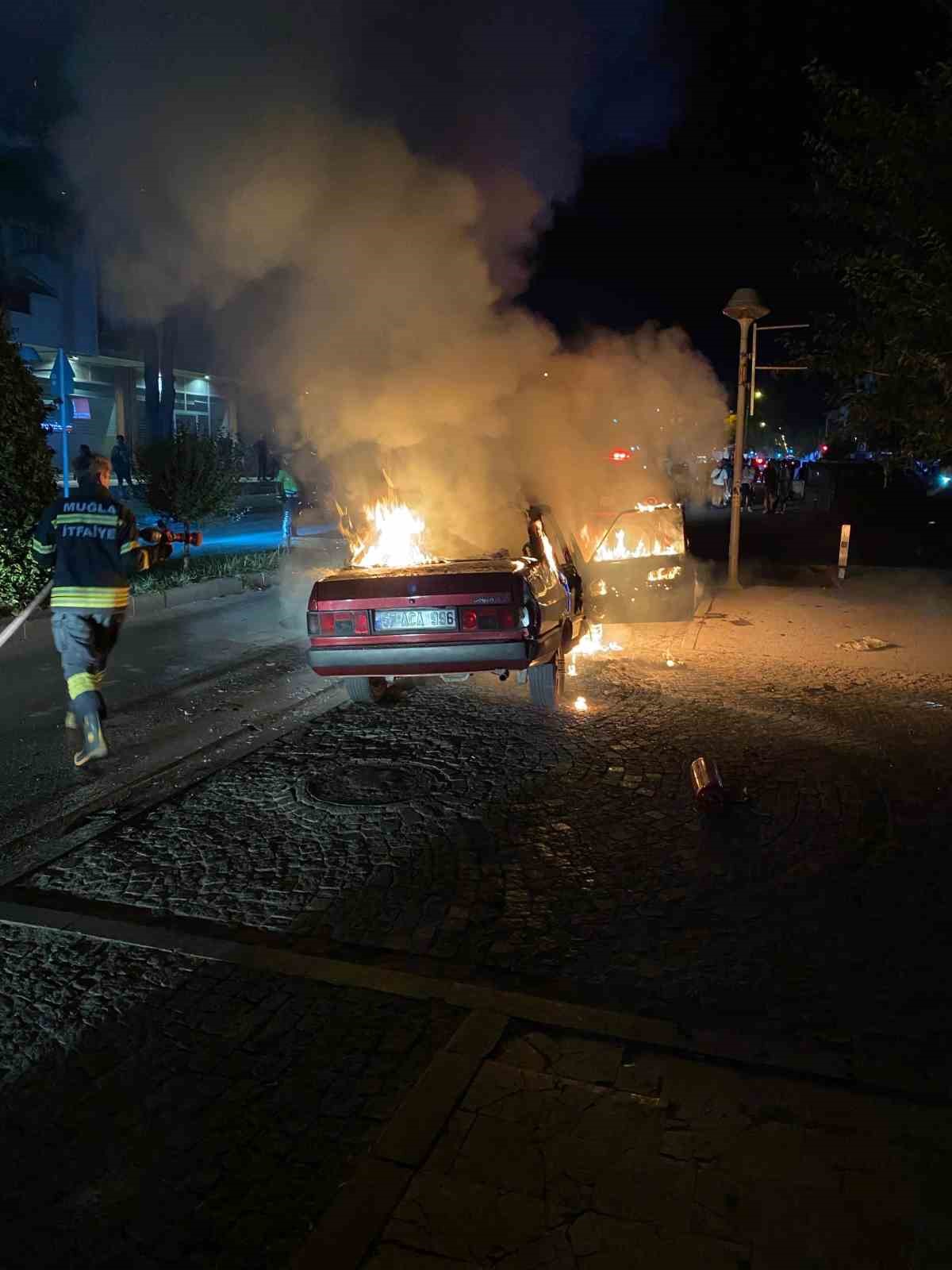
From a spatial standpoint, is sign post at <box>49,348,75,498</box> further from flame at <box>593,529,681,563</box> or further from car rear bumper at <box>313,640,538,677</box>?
flame at <box>593,529,681,563</box>

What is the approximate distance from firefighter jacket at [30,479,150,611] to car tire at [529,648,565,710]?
2836mm

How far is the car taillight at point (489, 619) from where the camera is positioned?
20.3ft

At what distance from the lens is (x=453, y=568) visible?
21.5ft

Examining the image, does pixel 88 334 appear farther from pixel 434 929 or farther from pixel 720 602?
pixel 434 929

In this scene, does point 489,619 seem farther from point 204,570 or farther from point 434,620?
point 204,570

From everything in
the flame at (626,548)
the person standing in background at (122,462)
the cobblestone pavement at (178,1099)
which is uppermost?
the person standing in background at (122,462)

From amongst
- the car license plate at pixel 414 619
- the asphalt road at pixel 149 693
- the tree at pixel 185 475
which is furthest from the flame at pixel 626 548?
the tree at pixel 185 475

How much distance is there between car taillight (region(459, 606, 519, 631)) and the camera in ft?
20.3

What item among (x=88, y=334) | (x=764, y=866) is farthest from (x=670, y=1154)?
(x=88, y=334)

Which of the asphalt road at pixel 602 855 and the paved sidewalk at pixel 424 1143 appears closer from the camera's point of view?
the paved sidewalk at pixel 424 1143

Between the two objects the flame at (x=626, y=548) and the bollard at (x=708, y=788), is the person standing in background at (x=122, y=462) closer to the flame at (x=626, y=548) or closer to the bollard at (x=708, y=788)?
the flame at (x=626, y=548)

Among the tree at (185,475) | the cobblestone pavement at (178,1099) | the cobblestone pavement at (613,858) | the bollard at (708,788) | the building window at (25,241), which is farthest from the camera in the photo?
the building window at (25,241)

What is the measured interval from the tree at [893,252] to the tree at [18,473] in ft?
28.6

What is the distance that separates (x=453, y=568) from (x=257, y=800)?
2088 mm
